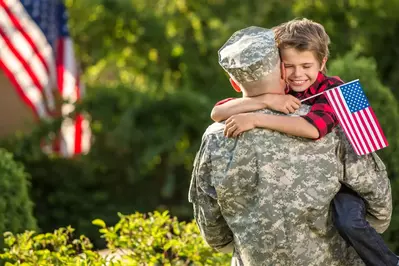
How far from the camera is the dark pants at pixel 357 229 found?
4.14 meters

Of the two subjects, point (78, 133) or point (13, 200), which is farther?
point (78, 133)

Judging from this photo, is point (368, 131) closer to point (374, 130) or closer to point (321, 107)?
point (374, 130)

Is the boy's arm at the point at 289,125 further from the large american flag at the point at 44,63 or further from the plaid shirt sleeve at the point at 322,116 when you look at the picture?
the large american flag at the point at 44,63

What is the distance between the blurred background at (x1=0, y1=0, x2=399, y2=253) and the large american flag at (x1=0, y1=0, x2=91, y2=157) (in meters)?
0.07

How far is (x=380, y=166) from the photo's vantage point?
4293 mm

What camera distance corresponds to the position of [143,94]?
37.4 feet

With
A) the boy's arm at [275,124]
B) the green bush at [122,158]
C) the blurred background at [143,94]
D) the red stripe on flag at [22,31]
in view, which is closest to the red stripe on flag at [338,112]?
the boy's arm at [275,124]

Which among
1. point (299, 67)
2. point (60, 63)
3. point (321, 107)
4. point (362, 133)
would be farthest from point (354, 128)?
point (60, 63)

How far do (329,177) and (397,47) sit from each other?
8486 mm

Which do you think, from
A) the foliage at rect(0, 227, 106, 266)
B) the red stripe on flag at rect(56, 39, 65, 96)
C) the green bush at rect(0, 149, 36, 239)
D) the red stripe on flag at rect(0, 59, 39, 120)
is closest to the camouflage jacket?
the foliage at rect(0, 227, 106, 266)

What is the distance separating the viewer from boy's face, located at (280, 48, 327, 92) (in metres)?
4.21

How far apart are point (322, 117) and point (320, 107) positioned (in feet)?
0.30

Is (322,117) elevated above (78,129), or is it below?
above

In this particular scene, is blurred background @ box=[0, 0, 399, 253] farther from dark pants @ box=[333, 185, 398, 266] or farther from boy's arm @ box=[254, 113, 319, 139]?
boy's arm @ box=[254, 113, 319, 139]
